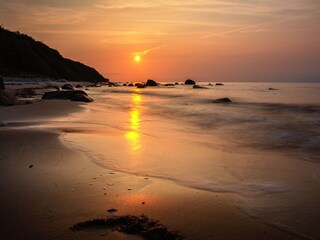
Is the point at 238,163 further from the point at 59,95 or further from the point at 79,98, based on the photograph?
the point at 59,95

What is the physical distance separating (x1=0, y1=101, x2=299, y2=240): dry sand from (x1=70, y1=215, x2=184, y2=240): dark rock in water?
9 centimetres

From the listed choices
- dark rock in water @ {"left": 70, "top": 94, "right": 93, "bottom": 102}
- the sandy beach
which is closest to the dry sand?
the sandy beach

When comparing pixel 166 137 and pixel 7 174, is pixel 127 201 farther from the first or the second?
pixel 166 137

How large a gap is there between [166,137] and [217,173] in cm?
350

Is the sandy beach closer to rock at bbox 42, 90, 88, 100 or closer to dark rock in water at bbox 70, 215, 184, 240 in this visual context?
dark rock in water at bbox 70, 215, 184, 240

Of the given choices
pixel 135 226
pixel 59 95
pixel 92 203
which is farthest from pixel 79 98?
pixel 135 226

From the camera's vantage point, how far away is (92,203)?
146 inches

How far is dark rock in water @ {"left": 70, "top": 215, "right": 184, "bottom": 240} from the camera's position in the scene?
301cm

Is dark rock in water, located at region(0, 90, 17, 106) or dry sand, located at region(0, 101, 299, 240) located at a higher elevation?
dark rock in water, located at region(0, 90, 17, 106)

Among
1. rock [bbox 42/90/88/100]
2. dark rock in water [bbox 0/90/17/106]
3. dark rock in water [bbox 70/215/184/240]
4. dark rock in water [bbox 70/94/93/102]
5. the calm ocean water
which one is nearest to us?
dark rock in water [bbox 70/215/184/240]

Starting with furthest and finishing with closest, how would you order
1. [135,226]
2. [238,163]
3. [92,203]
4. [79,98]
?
[79,98] → [238,163] → [92,203] → [135,226]

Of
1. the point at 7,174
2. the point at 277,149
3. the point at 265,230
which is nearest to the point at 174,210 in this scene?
the point at 265,230

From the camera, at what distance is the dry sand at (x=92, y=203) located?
308cm

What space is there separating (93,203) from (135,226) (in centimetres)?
75
